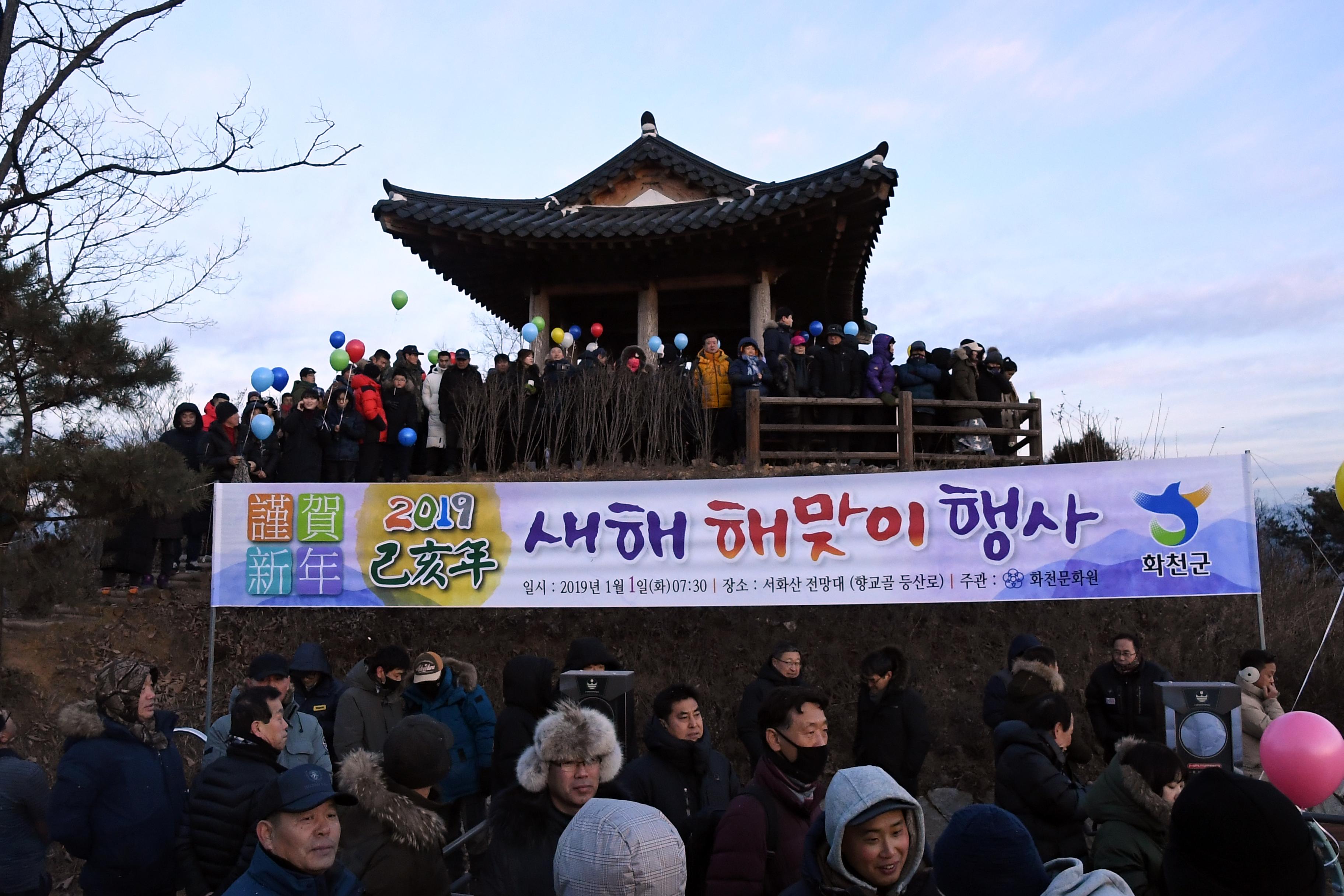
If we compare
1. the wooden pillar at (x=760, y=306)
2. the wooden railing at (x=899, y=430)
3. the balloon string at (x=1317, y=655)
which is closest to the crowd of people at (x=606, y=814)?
the balloon string at (x=1317, y=655)

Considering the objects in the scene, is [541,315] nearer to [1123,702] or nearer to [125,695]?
[1123,702]

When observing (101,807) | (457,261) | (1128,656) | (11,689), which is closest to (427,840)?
(101,807)

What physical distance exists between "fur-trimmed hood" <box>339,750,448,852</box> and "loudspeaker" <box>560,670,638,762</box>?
60.0 inches

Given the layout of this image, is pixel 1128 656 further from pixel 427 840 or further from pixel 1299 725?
pixel 427 840

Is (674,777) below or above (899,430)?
below

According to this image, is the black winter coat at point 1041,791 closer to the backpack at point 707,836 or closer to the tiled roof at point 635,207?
the backpack at point 707,836

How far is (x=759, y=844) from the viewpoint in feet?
9.35

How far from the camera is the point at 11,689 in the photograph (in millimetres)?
7098

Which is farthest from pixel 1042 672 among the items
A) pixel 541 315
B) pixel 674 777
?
pixel 541 315

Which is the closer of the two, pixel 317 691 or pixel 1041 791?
pixel 1041 791

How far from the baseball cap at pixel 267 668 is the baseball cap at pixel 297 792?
2042 millimetres

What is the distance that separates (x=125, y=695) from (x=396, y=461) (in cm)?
657

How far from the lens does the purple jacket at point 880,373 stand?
1023 cm

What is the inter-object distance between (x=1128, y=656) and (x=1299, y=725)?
5.87 ft
